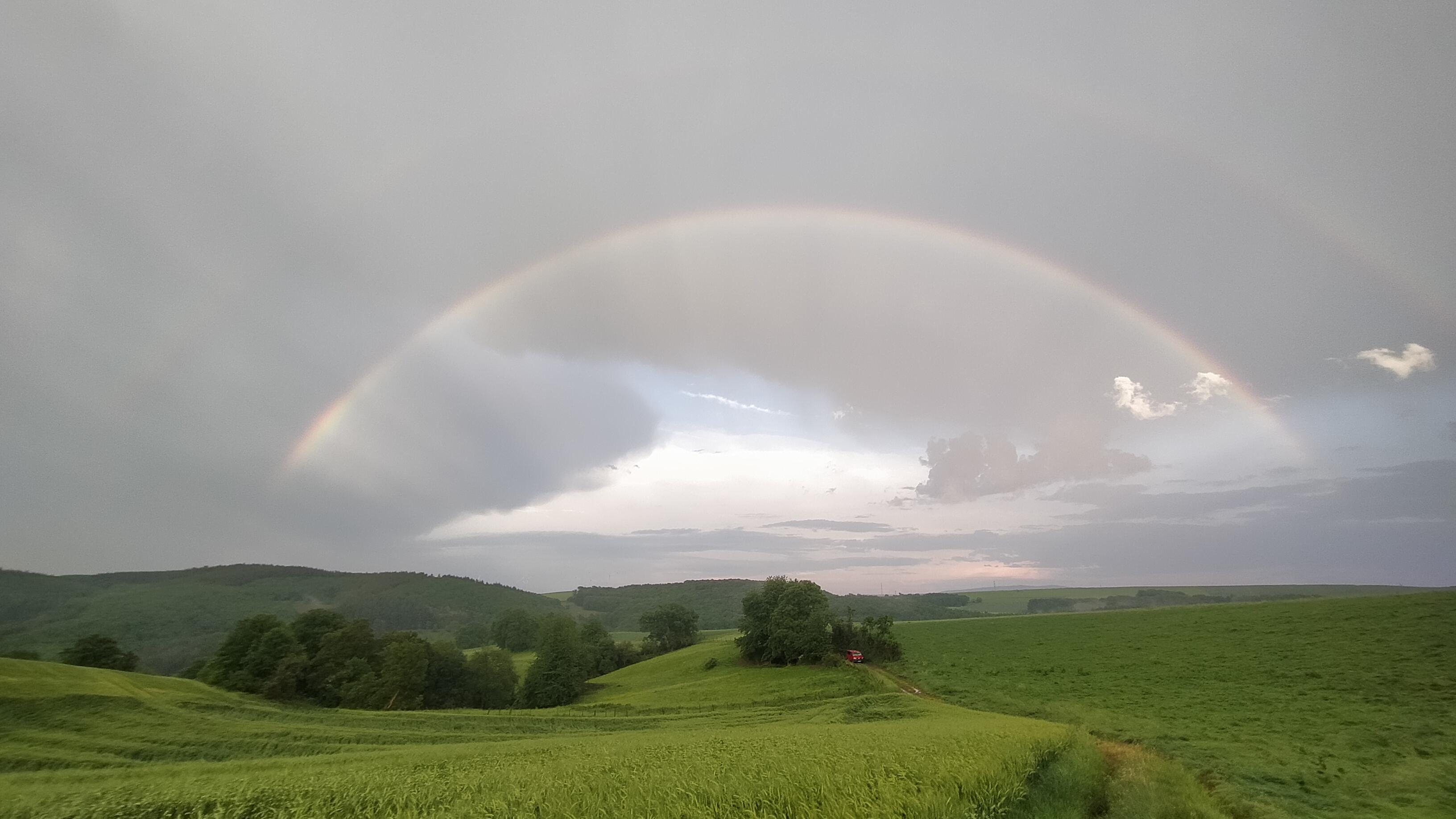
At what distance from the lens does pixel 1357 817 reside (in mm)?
15422

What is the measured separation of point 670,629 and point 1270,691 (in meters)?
96.0

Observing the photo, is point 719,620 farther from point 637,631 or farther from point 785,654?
point 785,654

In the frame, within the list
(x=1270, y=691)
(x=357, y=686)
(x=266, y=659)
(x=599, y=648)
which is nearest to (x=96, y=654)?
(x=266, y=659)

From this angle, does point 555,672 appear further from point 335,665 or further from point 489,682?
point 335,665

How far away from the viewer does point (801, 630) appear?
70.8 m

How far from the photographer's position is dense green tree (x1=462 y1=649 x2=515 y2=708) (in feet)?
248

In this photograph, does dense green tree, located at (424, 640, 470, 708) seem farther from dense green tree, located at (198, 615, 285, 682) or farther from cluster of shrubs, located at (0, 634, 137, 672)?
cluster of shrubs, located at (0, 634, 137, 672)

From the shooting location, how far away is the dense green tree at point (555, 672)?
74.6 metres

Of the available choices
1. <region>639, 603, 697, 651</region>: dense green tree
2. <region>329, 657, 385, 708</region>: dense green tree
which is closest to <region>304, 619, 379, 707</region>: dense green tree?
<region>329, 657, 385, 708</region>: dense green tree

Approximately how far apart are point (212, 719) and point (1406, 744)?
191ft

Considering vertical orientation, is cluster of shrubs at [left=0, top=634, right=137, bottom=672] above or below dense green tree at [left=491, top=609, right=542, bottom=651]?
above

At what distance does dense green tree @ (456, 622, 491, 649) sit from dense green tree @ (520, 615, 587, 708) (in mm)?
75199

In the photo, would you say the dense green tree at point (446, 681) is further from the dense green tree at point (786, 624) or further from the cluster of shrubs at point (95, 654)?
the dense green tree at point (786, 624)

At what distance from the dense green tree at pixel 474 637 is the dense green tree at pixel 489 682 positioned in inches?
2788
